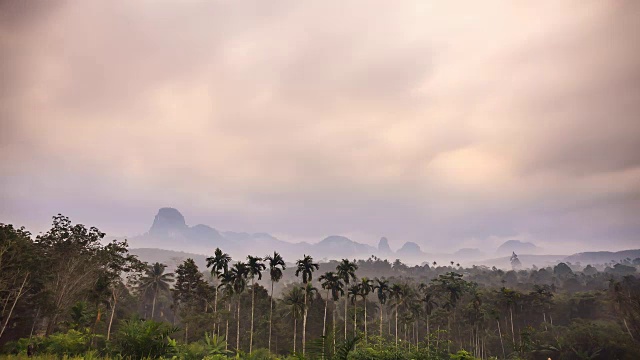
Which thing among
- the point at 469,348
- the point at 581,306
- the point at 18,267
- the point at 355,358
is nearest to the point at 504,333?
the point at 469,348

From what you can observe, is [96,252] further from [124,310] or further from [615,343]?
[615,343]

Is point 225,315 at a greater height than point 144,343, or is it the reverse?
point 144,343

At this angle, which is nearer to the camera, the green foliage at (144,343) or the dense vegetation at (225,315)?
the green foliage at (144,343)

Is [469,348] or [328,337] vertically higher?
[328,337]

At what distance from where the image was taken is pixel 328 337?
9.25 m

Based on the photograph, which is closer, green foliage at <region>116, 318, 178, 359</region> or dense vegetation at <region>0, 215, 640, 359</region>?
green foliage at <region>116, 318, 178, 359</region>

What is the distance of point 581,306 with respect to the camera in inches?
3196

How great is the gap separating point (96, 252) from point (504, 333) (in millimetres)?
91751

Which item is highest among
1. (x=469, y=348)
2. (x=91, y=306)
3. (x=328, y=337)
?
(x=328, y=337)

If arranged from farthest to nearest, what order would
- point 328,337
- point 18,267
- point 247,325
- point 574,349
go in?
point 247,325 < point 574,349 < point 18,267 < point 328,337

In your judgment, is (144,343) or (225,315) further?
(225,315)

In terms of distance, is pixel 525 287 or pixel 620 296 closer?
pixel 620 296

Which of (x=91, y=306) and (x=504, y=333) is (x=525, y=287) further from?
(x=91, y=306)

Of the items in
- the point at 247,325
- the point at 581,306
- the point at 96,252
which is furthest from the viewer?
the point at 581,306
